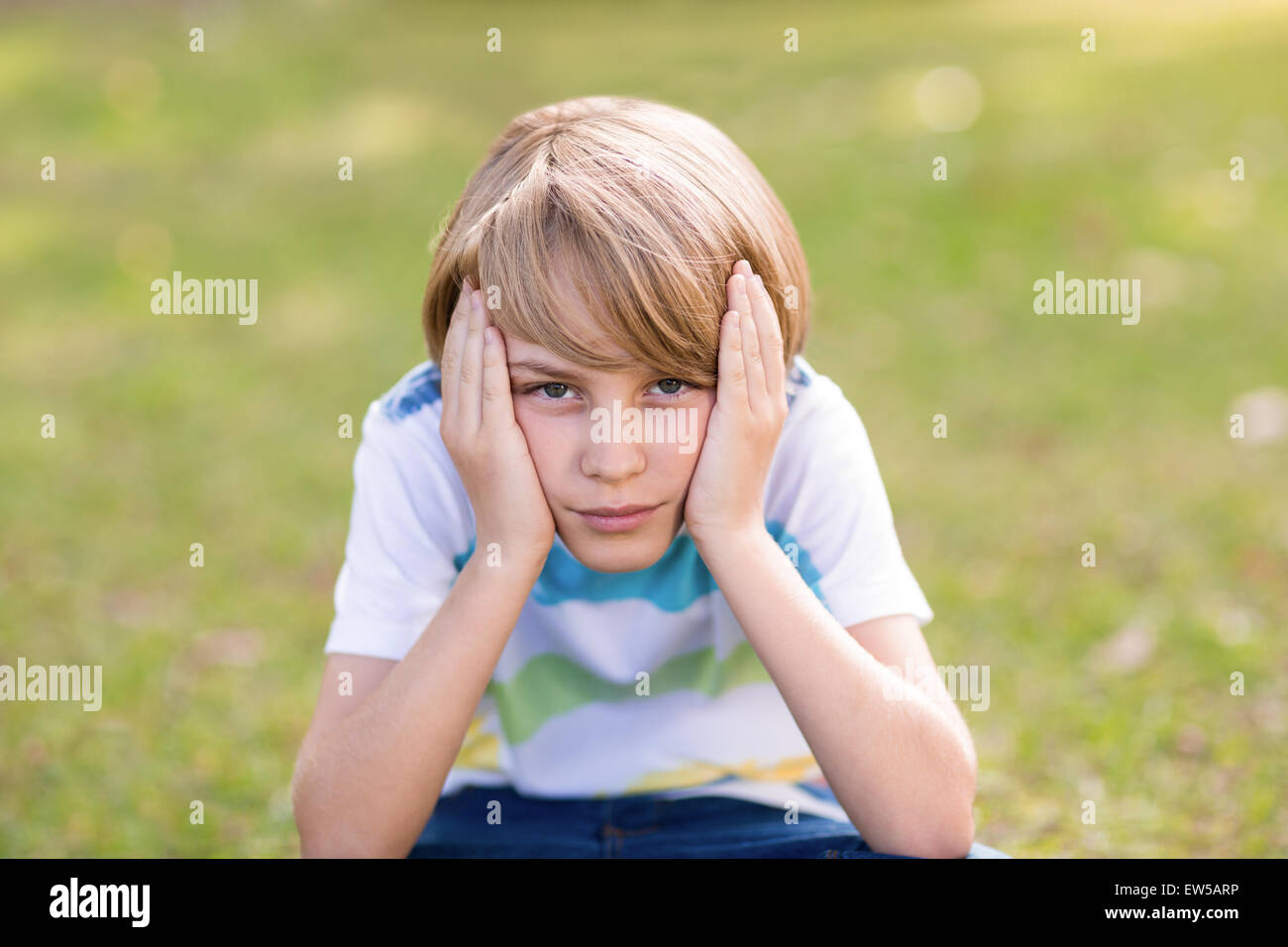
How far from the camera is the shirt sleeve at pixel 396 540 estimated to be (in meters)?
2.18

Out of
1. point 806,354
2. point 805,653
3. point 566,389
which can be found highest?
point 806,354

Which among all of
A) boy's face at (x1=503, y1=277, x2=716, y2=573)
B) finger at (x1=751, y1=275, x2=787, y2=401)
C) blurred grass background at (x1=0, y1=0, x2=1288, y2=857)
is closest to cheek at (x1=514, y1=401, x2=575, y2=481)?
boy's face at (x1=503, y1=277, x2=716, y2=573)

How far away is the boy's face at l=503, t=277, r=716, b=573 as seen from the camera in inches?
77.2

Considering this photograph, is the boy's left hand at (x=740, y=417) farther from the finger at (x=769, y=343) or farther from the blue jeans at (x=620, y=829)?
the blue jeans at (x=620, y=829)

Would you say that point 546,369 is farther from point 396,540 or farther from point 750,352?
point 396,540

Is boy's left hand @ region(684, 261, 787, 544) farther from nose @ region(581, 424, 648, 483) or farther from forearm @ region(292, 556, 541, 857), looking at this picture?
forearm @ region(292, 556, 541, 857)

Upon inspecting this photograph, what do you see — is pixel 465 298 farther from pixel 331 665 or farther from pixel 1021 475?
pixel 1021 475

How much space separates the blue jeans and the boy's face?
1.72ft

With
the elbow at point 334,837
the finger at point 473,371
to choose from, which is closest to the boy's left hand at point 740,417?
the finger at point 473,371

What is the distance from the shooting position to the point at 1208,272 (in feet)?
21.1

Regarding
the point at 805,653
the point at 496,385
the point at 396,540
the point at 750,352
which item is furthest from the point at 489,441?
the point at 805,653

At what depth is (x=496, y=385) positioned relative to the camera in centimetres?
201

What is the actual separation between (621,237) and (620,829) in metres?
1.07
